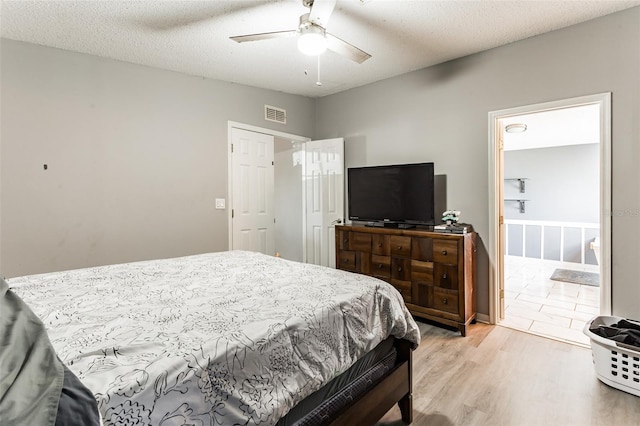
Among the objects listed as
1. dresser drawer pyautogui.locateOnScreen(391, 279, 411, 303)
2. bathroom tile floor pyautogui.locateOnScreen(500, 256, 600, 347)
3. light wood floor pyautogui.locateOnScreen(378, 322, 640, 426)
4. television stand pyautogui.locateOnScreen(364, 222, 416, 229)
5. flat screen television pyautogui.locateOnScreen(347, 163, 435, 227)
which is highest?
flat screen television pyautogui.locateOnScreen(347, 163, 435, 227)

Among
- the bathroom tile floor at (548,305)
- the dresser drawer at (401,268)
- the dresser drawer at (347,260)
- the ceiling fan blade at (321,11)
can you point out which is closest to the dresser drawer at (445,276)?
the dresser drawer at (401,268)

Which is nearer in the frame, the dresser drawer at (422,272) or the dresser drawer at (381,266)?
the dresser drawer at (422,272)

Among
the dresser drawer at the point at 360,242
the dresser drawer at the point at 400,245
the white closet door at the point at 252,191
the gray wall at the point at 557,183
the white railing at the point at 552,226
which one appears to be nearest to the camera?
the dresser drawer at the point at 400,245

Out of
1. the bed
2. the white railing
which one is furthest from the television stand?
the white railing

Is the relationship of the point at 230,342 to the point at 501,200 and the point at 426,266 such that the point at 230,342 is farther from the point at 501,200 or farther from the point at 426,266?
the point at 501,200

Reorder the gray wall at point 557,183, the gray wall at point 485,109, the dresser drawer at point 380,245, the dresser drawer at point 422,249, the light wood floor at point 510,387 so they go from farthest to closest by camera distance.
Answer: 1. the gray wall at point 557,183
2. the dresser drawer at point 380,245
3. the dresser drawer at point 422,249
4. the gray wall at point 485,109
5. the light wood floor at point 510,387

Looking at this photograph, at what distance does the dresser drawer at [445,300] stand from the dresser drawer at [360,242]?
82 centimetres

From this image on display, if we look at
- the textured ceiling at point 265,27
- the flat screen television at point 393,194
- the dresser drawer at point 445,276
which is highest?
the textured ceiling at point 265,27

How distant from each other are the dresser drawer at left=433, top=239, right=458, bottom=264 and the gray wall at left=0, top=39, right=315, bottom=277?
2.36 meters

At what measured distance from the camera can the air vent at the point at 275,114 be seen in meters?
4.09

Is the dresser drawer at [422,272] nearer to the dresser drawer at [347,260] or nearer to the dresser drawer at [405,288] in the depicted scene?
the dresser drawer at [405,288]

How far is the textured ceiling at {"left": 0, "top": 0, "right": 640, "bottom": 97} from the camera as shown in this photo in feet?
7.43

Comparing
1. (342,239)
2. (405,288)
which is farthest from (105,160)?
(405,288)

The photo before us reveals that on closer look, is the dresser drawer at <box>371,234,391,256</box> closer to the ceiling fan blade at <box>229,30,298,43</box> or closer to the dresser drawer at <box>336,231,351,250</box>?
the dresser drawer at <box>336,231,351,250</box>
